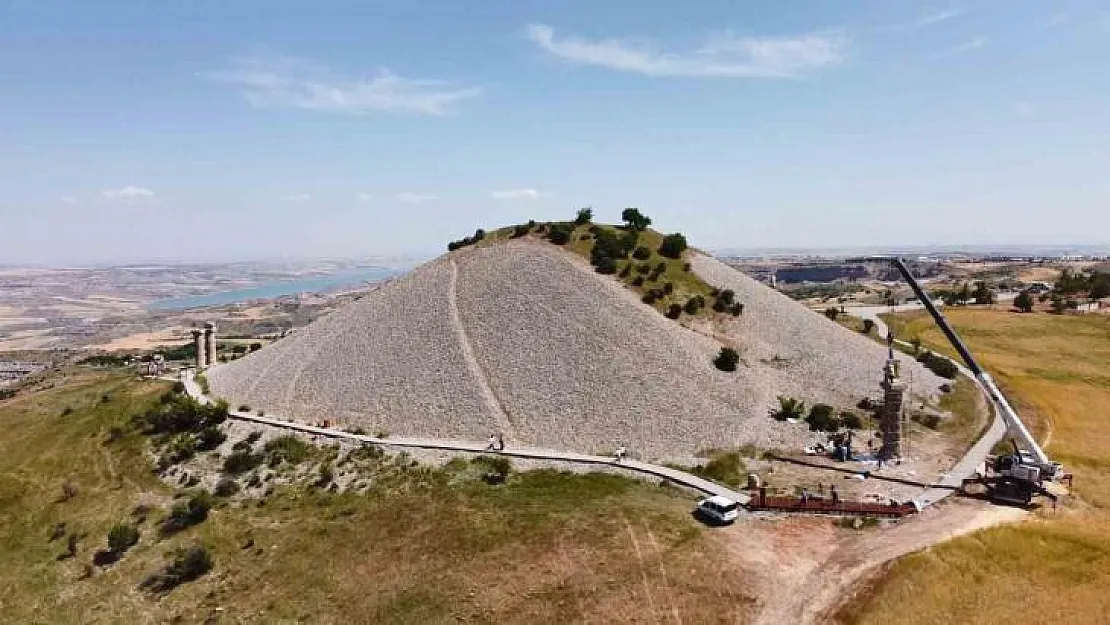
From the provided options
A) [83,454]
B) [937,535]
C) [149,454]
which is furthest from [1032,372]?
[83,454]

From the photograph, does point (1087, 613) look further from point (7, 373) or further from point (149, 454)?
point (7, 373)

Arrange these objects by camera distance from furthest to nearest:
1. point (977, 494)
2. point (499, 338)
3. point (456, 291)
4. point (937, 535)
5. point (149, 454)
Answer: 1. point (456, 291)
2. point (499, 338)
3. point (149, 454)
4. point (977, 494)
5. point (937, 535)

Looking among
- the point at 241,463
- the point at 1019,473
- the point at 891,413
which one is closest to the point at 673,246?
the point at 891,413

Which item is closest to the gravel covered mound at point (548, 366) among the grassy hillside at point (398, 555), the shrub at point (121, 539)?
the grassy hillside at point (398, 555)

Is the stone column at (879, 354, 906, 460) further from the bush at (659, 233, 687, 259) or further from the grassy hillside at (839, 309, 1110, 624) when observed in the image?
the bush at (659, 233, 687, 259)

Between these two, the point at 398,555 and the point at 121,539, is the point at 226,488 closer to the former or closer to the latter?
the point at 121,539

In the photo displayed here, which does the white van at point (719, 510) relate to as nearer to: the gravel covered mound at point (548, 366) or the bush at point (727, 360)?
the gravel covered mound at point (548, 366)
